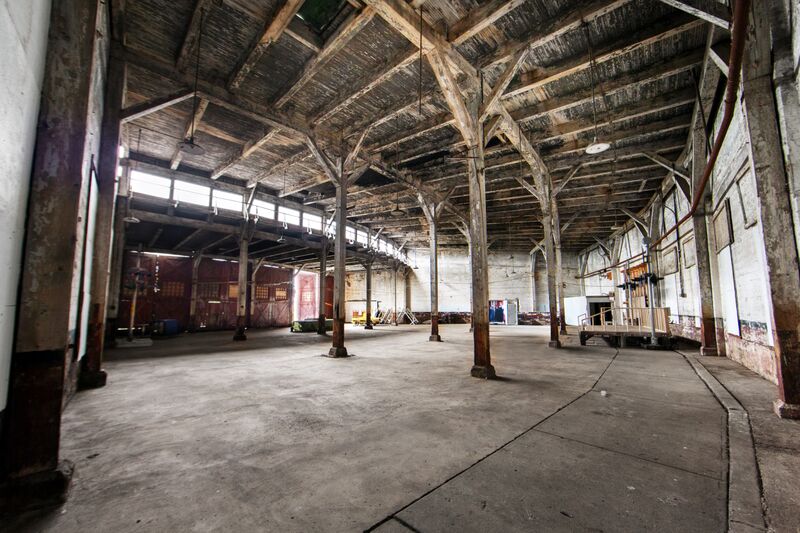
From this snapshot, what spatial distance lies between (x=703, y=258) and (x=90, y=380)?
12933 mm

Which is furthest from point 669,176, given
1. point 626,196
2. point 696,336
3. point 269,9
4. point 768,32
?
point 269,9

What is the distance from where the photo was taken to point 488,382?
200 inches

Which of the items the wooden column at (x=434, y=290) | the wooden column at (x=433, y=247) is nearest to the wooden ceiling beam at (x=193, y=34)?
the wooden column at (x=433, y=247)

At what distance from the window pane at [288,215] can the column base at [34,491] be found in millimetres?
13996

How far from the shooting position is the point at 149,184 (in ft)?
37.0

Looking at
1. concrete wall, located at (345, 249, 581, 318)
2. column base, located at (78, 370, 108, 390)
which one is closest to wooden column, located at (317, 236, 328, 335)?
column base, located at (78, 370, 108, 390)

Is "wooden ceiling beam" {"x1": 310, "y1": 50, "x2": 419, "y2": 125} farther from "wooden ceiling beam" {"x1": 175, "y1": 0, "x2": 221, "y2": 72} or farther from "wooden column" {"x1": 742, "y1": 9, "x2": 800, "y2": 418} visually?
"wooden column" {"x1": 742, "y1": 9, "x2": 800, "y2": 418}

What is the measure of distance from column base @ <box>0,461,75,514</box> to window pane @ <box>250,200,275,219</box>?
1306 centimetres

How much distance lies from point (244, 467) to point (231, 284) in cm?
1807

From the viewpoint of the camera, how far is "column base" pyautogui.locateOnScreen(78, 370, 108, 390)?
4.90 meters

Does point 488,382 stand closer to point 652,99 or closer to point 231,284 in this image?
point 652,99

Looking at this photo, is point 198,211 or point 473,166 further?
point 198,211

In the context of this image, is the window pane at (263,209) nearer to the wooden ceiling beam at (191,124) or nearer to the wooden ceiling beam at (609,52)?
the wooden ceiling beam at (191,124)

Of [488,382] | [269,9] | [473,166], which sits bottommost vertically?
[488,382]
